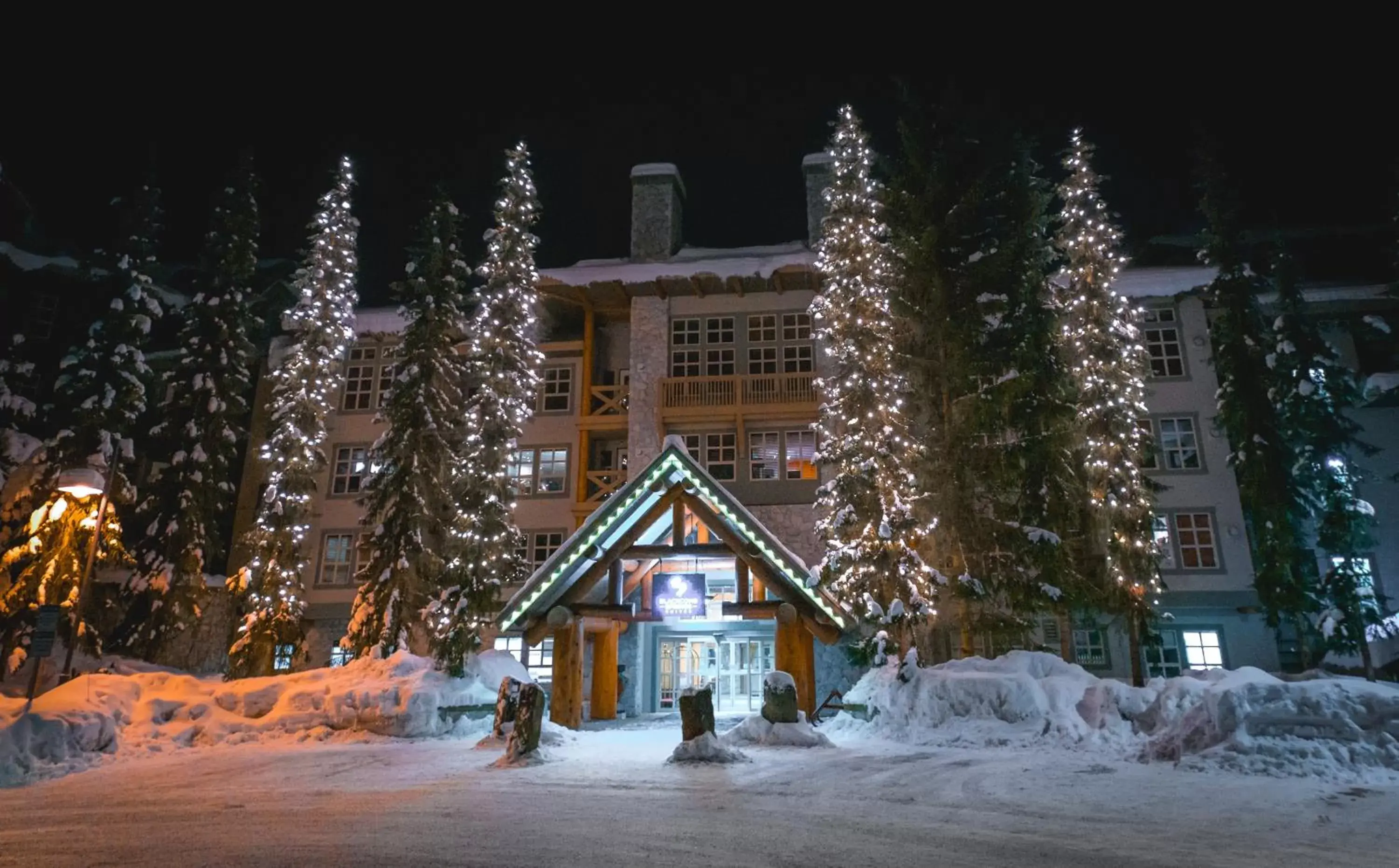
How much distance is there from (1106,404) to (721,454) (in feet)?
37.5

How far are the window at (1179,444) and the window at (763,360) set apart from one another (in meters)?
12.4

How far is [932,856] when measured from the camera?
643 centimetres

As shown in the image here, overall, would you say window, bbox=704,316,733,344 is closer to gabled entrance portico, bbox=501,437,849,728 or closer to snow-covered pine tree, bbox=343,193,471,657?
snow-covered pine tree, bbox=343,193,471,657

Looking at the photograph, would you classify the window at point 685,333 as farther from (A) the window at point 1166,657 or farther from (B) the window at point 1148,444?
(A) the window at point 1166,657

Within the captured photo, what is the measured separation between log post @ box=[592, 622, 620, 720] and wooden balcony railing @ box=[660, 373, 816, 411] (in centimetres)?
837

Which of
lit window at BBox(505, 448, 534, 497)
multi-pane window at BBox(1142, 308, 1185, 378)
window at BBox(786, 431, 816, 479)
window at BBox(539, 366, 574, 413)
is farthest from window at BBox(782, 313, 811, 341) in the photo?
multi-pane window at BBox(1142, 308, 1185, 378)

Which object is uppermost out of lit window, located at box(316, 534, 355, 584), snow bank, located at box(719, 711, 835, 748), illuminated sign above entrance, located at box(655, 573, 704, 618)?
lit window, located at box(316, 534, 355, 584)

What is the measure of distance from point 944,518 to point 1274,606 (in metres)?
10.2

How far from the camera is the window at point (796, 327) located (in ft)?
90.9

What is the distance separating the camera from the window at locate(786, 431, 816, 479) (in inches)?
1033

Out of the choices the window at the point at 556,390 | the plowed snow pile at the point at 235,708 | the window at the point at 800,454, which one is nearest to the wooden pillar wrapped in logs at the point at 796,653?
the plowed snow pile at the point at 235,708

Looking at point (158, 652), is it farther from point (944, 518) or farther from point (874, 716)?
point (944, 518)

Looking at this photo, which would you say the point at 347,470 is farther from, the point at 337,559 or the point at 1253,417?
the point at 1253,417

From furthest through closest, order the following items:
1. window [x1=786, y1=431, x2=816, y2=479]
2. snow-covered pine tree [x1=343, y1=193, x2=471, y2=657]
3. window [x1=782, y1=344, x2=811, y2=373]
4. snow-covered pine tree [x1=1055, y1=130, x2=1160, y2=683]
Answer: window [x1=782, y1=344, x2=811, y2=373]
window [x1=786, y1=431, x2=816, y2=479]
snow-covered pine tree [x1=343, y1=193, x2=471, y2=657]
snow-covered pine tree [x1=1055, y1=130, x2=1160, y2=683]
